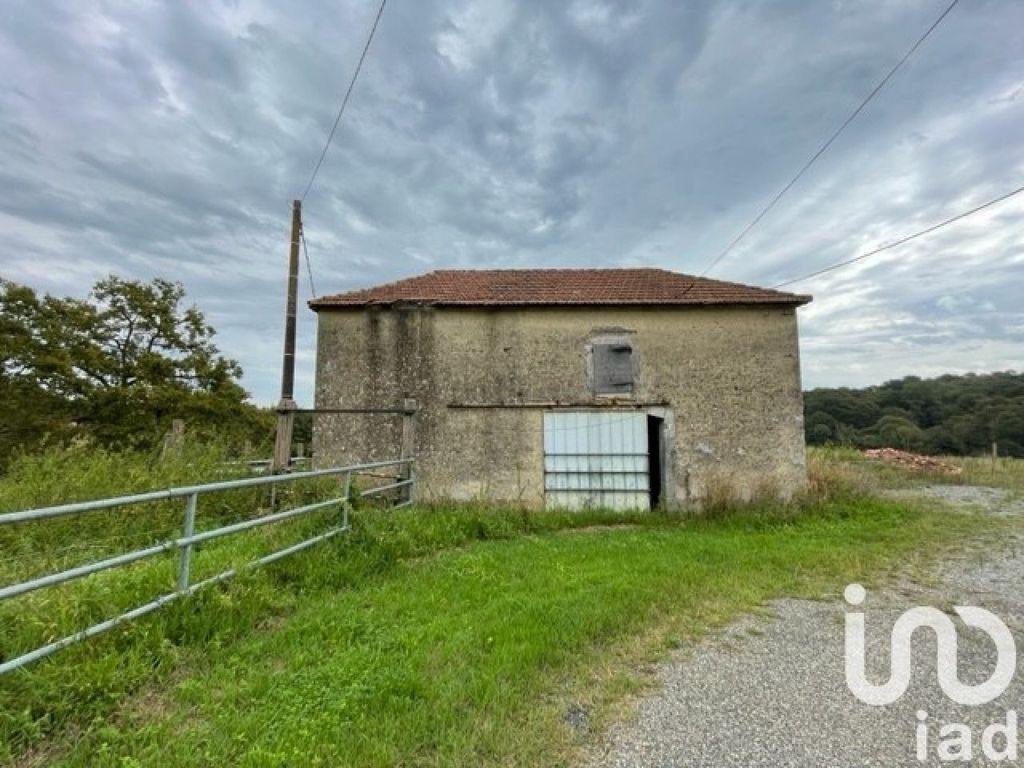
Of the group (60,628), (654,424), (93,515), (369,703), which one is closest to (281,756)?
(369,703)

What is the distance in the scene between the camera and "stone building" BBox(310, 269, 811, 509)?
9.94m

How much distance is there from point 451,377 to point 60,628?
7671 mm

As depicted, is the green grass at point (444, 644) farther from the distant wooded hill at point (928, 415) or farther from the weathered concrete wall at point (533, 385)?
the distant wooded hill at point (928, 415)

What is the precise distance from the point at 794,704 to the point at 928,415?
52212mm

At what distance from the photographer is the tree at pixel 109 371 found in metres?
18.8

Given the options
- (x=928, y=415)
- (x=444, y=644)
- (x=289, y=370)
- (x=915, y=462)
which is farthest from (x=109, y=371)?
(x=928, y=415)

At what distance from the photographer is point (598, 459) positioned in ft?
33.4

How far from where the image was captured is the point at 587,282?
11711 millimetres

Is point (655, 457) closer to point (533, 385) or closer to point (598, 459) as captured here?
point (598, 459)

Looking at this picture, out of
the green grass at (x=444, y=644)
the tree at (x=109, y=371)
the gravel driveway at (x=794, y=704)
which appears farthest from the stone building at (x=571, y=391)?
the tree at (x=109, y=371)

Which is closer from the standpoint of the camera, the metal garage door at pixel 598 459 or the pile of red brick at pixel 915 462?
the metal garage door at pixel 598 459

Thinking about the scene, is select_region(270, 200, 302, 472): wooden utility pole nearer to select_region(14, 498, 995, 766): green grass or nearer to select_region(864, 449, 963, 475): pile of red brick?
select_region(14, 498, 995, 766): green grass

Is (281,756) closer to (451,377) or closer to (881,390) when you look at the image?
(451,377)

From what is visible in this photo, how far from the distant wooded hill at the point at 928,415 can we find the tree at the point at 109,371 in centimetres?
3150
